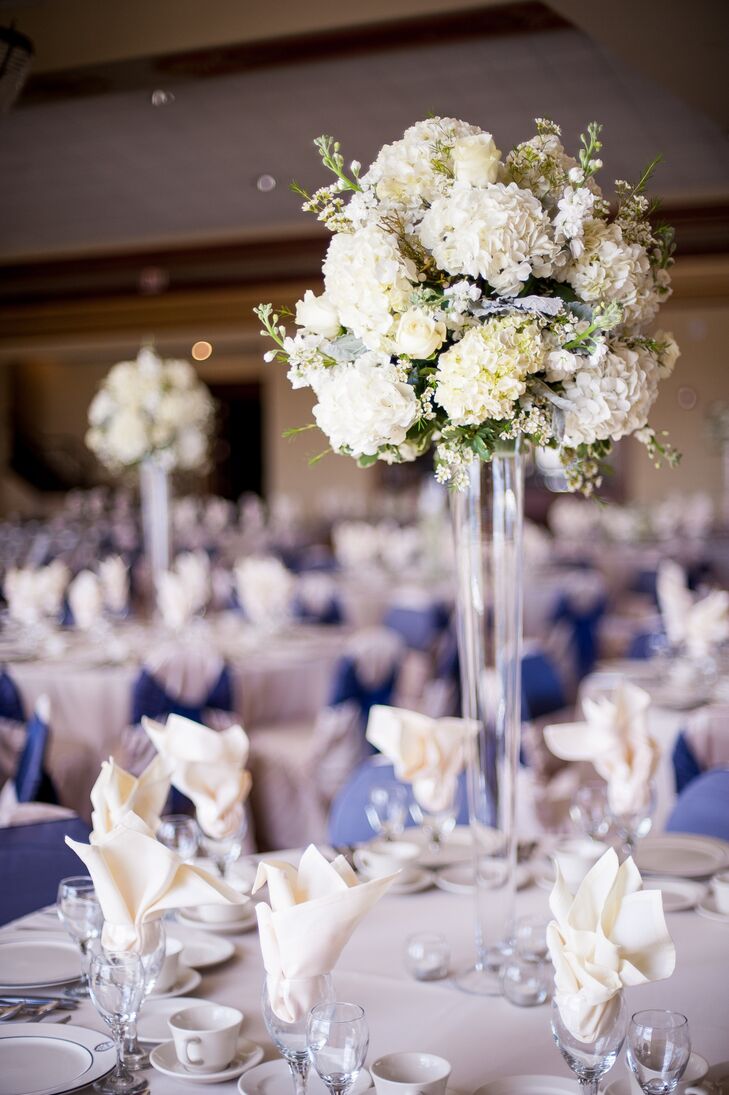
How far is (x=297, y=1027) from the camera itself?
132 centimetres

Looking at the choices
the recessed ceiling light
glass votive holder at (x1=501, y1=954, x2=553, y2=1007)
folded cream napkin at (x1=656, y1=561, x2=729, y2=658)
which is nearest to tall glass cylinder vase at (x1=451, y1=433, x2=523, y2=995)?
glass votive holder at (x1=501, y1=954, x2=553, y2=1007)

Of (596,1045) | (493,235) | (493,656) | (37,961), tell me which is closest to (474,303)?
(493,235)

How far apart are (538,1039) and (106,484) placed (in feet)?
71.5

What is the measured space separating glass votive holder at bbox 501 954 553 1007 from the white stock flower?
31.5 inches

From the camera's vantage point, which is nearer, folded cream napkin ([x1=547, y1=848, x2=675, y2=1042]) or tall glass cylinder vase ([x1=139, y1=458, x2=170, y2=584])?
folded cream napkin ([x1=547, y1=848, x2=675, y2=1042])

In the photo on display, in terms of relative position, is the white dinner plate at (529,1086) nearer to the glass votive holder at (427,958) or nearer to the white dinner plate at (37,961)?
the glass votive holder at (427,958)

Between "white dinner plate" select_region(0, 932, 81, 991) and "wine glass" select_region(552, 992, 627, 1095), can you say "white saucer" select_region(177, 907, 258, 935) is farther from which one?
"wine glass" select_region(552, 992, 627, 1095)

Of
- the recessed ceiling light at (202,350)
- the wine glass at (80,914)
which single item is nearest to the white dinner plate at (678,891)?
the wine glass at (80,914)

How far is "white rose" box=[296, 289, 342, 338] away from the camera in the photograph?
1.67 m

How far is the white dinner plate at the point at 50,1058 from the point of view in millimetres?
1394

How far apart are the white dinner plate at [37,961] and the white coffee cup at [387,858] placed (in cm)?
58

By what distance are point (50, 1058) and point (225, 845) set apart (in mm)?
673

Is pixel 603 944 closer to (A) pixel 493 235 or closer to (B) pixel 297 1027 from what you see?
(B) pixel 297 1027

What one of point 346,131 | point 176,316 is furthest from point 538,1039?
point 176,316
